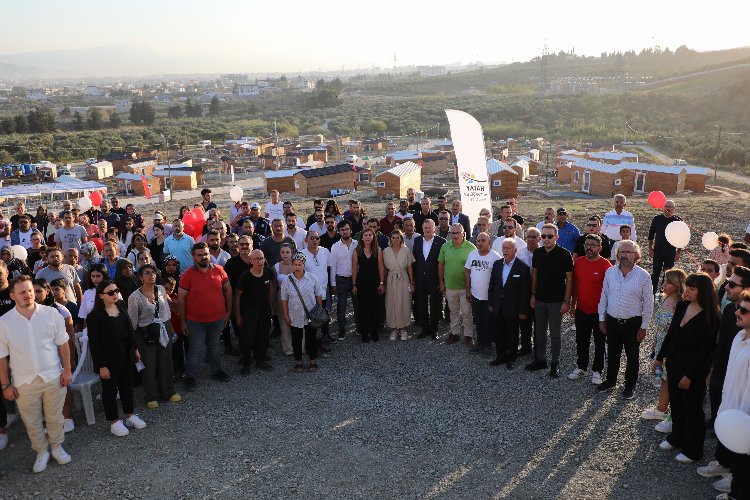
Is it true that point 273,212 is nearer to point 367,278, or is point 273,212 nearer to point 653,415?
point 367,278

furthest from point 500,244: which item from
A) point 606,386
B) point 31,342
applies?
point 31,342

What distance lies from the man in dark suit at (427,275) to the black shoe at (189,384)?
309cm

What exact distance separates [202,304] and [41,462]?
2.09 meters

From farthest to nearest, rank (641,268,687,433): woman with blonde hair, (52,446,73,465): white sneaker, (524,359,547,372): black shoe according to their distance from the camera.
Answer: (524,359,547,372): black shoe < (641,268,687,433): woman with blonde hair < (52,446,73,465): white sneaker

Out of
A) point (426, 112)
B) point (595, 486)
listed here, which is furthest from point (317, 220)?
point (426, 112)

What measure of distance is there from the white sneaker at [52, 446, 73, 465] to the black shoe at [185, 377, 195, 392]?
1.54 metres

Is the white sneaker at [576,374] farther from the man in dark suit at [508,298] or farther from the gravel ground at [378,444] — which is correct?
the man in dark suit at [508,298]

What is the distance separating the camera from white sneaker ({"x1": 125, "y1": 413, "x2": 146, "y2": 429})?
5.61m

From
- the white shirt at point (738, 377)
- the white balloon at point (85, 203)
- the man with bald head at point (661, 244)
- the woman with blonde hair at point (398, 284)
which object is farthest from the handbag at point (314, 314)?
the white balloon at point (85, 203)

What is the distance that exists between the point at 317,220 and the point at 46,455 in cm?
496

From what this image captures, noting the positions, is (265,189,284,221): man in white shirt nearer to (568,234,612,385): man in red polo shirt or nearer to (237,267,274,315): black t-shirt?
(237,267,274,315): black t-shirt

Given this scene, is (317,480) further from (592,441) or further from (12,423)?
(12,423)

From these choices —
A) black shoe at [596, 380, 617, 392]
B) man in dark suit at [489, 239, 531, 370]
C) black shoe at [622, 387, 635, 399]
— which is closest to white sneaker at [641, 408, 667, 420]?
black shoe at [622, 387, 635, 399]

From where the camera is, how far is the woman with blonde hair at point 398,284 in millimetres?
7629
